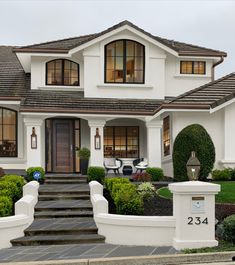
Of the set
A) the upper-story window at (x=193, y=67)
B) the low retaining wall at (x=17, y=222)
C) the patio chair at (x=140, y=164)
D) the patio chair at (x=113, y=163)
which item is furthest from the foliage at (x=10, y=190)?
the upper-story window at (x=193, y=67)

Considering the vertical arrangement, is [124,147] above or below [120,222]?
above

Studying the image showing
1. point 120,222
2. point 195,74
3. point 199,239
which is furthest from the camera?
point 195,74

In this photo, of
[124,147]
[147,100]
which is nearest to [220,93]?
[147,100]

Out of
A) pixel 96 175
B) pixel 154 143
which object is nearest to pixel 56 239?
pixel 96 175

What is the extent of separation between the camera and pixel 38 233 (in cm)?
1126

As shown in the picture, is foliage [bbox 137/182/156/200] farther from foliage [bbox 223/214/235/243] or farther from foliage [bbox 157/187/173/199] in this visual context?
foliage [bbox 223/214/235/243]

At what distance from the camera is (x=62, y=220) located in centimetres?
1237

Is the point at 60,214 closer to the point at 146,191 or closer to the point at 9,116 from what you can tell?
the point at 146,191

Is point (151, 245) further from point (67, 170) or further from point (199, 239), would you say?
point (67, 170)

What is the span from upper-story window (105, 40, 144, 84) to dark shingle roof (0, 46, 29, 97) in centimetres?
407

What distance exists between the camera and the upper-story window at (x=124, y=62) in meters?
21.2

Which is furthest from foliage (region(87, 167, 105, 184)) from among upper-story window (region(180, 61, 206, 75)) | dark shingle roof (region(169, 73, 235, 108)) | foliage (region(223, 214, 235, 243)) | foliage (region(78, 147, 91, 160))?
foliage (region(223, 214, 235, 243))

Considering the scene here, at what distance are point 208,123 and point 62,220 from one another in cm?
871

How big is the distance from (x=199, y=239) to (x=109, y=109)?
10114 mm
